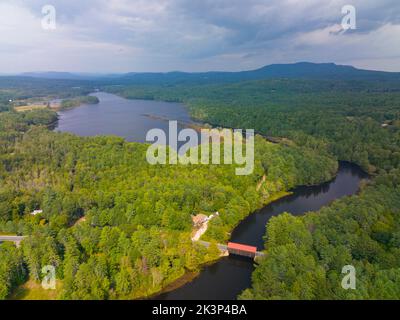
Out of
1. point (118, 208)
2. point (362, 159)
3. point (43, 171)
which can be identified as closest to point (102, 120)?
point (43, 171)

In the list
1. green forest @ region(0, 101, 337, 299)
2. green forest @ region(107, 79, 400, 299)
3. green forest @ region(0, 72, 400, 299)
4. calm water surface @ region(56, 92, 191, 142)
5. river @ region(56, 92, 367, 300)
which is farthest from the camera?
calm water surface @ region(56, 92, 191, 142)

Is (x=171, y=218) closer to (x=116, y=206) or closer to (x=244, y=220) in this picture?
(x=116, y=206)

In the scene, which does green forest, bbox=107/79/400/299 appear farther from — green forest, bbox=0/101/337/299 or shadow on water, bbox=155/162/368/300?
green forest, bbox=0/101/337/299

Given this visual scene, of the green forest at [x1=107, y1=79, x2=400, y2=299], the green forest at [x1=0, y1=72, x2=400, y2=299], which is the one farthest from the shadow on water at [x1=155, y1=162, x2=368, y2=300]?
the green forest at [x1=107, y1=79, x2=400, y2=299]

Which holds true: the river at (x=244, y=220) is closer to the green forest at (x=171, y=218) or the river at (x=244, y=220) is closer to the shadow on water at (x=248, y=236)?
the shadow on water at (x=248, y=236)

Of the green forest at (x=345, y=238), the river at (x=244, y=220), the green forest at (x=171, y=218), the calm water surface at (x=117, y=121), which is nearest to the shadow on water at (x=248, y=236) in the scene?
the river at (x=244, y=220)

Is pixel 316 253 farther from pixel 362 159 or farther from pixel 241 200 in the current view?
pixel 362 159

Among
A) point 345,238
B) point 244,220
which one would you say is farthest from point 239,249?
point 345,238
